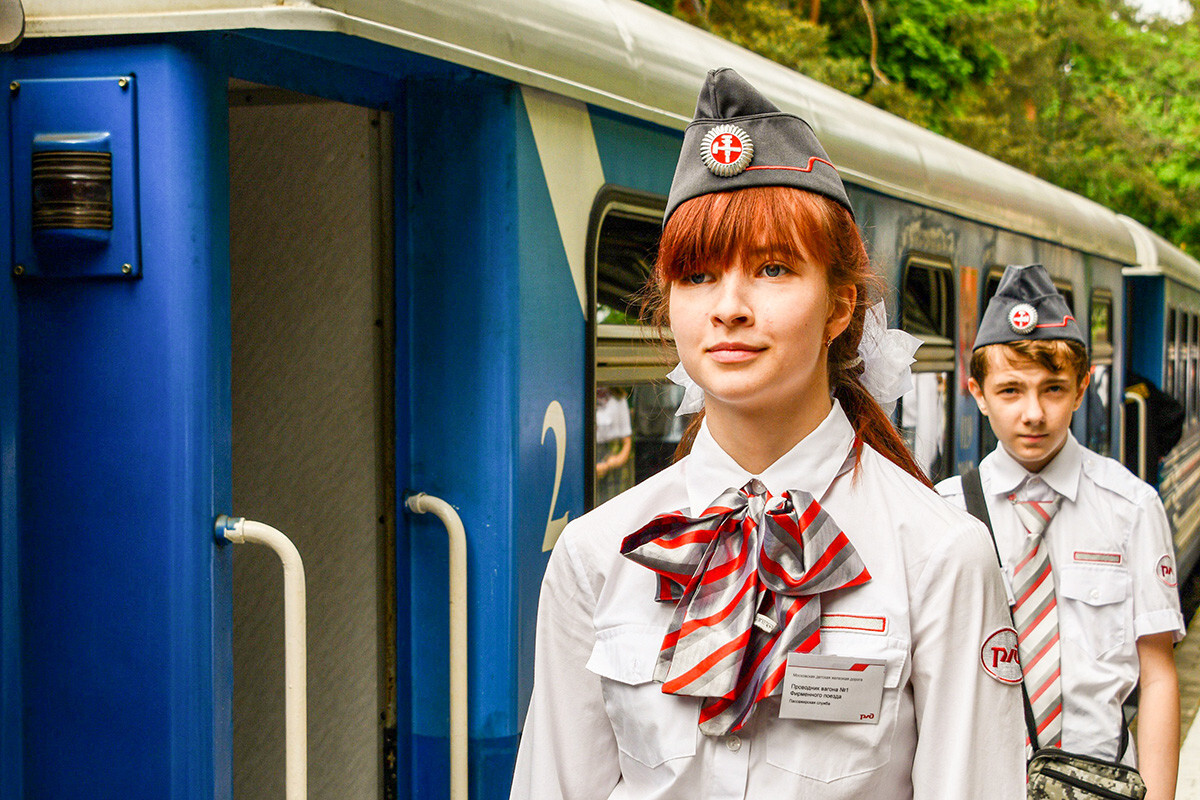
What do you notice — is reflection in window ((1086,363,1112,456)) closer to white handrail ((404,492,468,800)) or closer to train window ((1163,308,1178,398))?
train window ((1163,308,1178,398))

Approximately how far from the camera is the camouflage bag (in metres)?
2.43

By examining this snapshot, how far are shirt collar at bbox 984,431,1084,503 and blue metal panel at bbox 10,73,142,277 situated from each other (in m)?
1.93

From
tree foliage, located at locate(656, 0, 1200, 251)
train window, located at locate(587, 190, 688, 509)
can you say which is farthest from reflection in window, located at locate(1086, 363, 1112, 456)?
tree foliage, located at locate(656, 0, 1200, 251)

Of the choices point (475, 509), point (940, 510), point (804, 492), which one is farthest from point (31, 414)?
point (940, 510)

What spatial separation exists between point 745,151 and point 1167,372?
9925 mm

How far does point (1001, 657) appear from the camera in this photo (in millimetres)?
1428

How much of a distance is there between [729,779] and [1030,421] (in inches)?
65.9

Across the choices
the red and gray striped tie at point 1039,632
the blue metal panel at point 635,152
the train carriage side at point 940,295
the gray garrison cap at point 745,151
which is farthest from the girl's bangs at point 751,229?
the train carriage side at point 940,295

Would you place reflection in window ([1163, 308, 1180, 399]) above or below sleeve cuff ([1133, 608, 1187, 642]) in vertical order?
above

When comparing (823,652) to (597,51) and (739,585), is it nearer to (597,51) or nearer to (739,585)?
(739,585)

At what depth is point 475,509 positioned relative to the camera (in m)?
2.40

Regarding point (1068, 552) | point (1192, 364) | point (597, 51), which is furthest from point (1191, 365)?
point (597, 51)

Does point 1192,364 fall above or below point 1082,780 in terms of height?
above

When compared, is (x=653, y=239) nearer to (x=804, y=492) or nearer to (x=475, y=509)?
(x=475, y=509)
